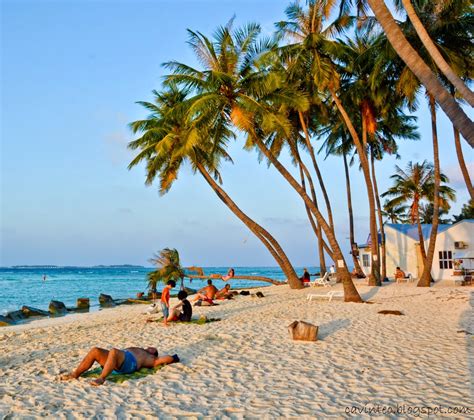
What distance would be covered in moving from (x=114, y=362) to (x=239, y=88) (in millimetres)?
13829

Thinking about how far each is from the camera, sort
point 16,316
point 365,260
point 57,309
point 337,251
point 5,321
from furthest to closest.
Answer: point 365,260 → point 57,309 → point 16,316 → point 5,321 → point 337,251

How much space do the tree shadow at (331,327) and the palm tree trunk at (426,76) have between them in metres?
5.21

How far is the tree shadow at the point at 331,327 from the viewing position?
970cm

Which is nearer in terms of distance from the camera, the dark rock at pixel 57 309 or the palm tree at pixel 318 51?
the palm tree at pixel 318 51

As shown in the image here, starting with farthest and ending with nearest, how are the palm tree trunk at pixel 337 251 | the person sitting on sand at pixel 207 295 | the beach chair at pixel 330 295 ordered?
the person sitting on sand at pixel 207 295 < the beach chair at pixel 330 295 < the palm tree trunk at pixel 337 251

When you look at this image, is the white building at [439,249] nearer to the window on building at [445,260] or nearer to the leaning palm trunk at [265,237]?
the window on building at [445,260]

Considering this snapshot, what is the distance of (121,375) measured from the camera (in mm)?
6719

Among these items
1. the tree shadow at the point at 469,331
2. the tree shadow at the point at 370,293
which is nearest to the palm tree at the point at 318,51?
the tree shadow at the point at 370,293

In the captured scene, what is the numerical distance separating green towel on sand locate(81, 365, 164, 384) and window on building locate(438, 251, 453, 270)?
81.3 feet

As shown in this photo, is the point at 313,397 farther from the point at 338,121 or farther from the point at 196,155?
the point at 338,121

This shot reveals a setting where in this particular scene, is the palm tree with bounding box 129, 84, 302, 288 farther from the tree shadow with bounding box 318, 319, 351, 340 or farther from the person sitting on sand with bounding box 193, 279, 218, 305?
the tree shadow with bounding box 318, 319, 351, 340

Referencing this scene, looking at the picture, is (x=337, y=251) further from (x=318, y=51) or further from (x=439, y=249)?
(x=439, y=249)

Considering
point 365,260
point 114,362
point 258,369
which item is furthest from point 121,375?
point 365,260

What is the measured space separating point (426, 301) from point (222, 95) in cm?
1092
